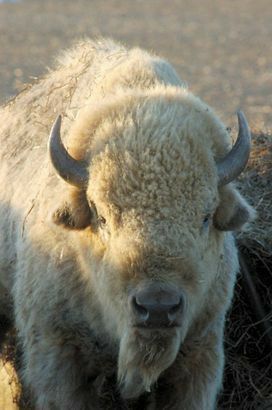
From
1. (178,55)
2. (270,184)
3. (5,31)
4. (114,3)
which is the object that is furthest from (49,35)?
(270,184)

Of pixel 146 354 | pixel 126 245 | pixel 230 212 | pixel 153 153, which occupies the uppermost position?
pixel 153 153

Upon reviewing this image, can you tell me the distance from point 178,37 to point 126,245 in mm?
31820

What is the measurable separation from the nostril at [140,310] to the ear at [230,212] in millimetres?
928

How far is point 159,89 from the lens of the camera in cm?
735

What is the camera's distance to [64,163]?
23.2 ft

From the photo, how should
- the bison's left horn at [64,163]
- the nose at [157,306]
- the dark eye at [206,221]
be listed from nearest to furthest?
the nose at [157,306] < the dark eye at [206,221] < the bison's left horn at [64,163]

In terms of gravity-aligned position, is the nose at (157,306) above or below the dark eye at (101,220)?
below

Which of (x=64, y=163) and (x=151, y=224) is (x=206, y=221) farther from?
(x=64, y=163)

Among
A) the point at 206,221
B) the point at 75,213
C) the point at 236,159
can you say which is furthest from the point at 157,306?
the point at 236,159

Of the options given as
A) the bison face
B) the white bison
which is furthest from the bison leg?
the bison face

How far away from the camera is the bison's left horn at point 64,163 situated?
7.03 meters

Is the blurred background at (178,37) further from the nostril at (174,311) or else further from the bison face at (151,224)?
the nostril at (174,311)

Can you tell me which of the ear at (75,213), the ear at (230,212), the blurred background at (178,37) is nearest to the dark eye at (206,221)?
the ear at (230,212)

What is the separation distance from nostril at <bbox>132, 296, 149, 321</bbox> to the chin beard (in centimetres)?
12
